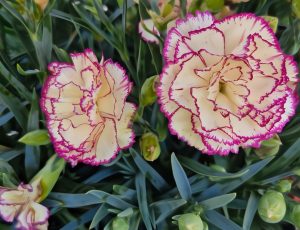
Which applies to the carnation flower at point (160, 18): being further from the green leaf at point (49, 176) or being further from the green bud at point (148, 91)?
the green leaf at point (49, 176)

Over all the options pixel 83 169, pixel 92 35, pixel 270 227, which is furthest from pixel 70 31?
pixel 270 227

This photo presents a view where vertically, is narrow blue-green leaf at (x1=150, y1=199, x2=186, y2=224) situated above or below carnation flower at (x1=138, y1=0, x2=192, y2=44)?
below

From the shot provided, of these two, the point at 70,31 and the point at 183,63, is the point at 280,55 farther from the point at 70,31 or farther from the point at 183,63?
the point at 70,31

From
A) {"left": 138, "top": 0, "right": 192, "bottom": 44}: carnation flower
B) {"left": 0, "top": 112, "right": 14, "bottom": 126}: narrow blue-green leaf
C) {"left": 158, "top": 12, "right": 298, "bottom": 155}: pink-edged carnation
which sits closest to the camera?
{"left": 158, "top": 12, "right": 298, "bottom": 155}: pink-edged carnation

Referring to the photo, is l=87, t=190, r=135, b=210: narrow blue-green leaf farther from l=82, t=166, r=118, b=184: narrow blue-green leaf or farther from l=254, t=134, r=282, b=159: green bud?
l=254, t=134, r=282, b=159: green bud

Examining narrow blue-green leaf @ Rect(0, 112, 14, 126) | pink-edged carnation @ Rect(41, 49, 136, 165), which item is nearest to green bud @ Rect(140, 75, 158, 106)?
pink-edged carnation @ Rect(41, 49, 136, 165)

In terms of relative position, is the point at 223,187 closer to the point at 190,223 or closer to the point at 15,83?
the point at 190,223

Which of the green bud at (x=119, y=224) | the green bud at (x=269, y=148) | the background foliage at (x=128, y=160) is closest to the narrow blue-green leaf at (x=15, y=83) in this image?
the background foliage at (x=128, y=160)
